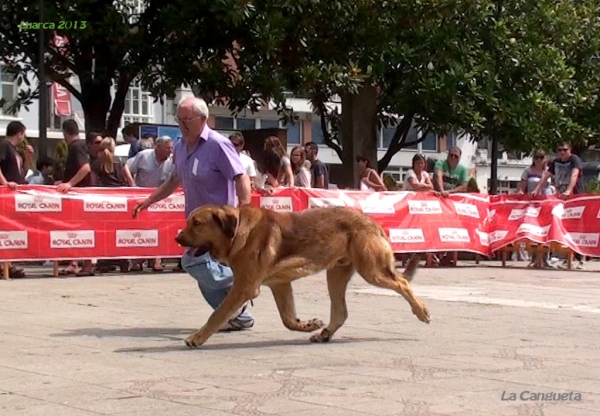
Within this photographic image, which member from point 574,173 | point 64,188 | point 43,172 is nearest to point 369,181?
point 574,173

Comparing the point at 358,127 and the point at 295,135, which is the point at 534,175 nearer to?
the point at 358,127

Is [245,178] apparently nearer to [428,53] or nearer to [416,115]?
[428,53]

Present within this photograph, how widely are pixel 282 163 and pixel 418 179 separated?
305 centimetres

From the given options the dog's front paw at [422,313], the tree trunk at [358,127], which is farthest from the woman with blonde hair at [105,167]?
the tree trunk at [358,127]

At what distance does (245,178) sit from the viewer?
31.8 ft

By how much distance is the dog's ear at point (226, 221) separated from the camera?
29.8 ft

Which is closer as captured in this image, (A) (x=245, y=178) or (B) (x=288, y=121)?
(A) (x=245, y=178)

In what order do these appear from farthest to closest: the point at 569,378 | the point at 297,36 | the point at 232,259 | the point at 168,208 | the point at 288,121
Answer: the point at 288,121
the point at 297,36
the point at 168,208
the point at 232,259
the point at 569,378

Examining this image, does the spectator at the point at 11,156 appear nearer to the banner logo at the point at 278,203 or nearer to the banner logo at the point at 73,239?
the banner logo at the point at 73,239

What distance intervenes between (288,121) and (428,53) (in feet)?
11.8

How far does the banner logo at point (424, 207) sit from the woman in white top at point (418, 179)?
35.4 inches

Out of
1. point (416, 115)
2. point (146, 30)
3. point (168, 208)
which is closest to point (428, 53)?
point (416, 115)

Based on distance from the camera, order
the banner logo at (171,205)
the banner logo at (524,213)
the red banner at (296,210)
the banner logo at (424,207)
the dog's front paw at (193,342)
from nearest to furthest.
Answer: the dog's front paw at (193,342) → the red banner at (296,210) → the banner logo at (171,205) → the banner logo at (424,207) → the banner logo at (524,213)

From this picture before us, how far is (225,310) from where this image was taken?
30.0ft
